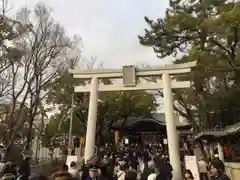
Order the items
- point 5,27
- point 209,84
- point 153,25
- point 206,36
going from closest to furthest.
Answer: point 5,27 → point 206,36 → point 153,25 → point 209,84

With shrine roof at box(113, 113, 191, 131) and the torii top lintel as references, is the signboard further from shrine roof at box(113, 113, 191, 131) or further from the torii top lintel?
shrine roof at box(113, 113, 191, 131)

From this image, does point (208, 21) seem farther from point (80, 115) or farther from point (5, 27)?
point (80, 115)

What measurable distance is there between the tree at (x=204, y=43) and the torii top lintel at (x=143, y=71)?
0.98 metres

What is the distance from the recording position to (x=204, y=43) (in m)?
16.3

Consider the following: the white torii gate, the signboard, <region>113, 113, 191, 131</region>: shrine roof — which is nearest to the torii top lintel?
the white torii gate

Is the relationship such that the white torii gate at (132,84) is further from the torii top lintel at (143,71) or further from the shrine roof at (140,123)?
the shrine roof at (140,123)

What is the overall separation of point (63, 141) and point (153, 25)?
837 inches

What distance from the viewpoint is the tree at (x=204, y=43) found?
537 inches

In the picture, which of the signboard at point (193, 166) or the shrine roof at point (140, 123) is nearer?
the signboard at point (193, 166)

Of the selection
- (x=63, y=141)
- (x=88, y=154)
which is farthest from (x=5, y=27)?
(x=63, y=141)

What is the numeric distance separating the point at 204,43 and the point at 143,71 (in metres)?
4.46

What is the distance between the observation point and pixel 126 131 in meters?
29.7

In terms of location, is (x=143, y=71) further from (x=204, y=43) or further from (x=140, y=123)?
(x=140, y=123)

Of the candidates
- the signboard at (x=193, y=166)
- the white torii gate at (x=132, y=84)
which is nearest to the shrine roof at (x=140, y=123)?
the white torii gate at (x=132, y=84)
